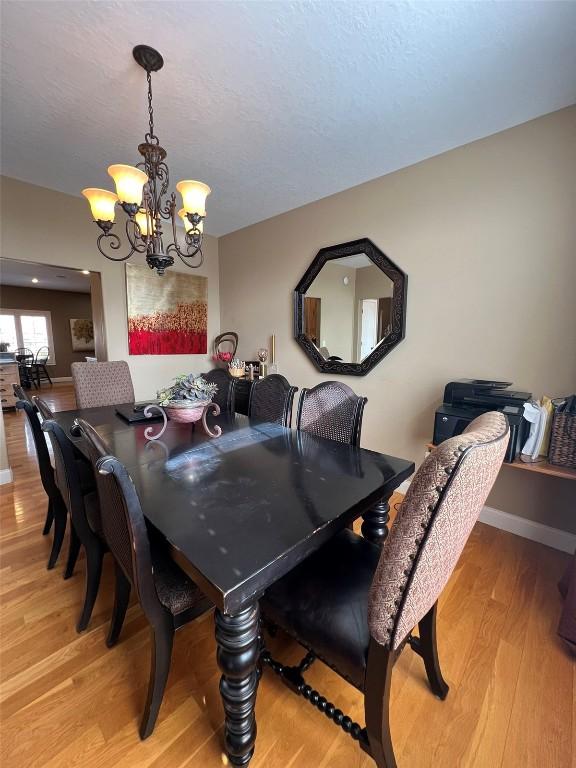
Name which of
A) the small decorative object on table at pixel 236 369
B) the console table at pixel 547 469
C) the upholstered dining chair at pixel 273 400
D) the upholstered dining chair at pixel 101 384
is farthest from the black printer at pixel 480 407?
the upholstered dining chair at pixel 101 384

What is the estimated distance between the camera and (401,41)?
1440mm

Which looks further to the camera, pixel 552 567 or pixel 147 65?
pixel 552 567

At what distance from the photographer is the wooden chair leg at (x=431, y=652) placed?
1.08 meters

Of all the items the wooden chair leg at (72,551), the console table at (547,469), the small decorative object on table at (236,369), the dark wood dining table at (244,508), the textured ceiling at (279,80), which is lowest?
the wooden chair leg at (72,551)

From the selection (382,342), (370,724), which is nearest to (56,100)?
(382,342)

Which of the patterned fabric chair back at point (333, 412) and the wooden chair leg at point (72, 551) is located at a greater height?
the patterned fabric chair back at point (333, 412)

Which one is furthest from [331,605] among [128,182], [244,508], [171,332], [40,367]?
[40,367]

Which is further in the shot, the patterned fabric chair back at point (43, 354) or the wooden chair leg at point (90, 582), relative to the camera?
the patterned fabric chair back at point (43, 354)

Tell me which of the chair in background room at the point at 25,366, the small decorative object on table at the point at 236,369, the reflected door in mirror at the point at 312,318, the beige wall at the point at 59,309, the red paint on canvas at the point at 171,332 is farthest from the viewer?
the beige wall at the point at 59,309

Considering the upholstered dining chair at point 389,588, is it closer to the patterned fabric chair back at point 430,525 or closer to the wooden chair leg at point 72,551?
the patterned fabric chair back at point 430,525

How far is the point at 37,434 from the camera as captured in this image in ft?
5.71

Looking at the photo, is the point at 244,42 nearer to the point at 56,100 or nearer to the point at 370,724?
the point at 56,100

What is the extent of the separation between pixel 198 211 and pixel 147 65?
0.68m

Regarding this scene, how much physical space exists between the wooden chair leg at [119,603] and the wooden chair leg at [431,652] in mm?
1138
